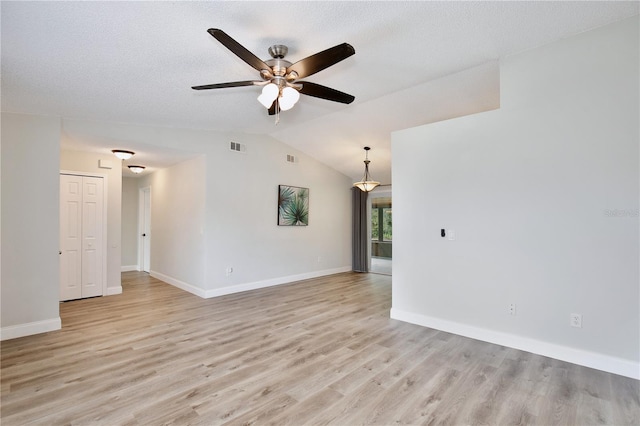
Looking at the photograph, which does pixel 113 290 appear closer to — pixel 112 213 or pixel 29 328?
pixel 112 213

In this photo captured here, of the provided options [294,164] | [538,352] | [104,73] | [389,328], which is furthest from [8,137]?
[538,352]

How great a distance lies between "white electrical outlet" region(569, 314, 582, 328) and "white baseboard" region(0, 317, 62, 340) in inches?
220

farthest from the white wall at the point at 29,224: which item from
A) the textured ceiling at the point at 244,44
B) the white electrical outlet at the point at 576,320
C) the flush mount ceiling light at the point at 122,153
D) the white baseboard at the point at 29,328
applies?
the white electrical outlet at the point at 576,320

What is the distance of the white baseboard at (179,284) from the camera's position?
538cm

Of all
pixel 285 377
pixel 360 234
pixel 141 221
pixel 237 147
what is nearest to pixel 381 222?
pixel 360 234

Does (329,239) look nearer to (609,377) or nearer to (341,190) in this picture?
(341,190)

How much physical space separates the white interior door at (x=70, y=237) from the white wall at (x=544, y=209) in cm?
536

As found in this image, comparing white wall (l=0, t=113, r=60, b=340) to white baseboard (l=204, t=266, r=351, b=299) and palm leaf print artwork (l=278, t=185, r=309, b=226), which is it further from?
palm leaf print artwork (l=278, t=185, r=309, b=226)

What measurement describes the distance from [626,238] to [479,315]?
4.87 ft

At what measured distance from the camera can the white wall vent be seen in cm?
559

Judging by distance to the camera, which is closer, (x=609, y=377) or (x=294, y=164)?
(x=609, y=377)

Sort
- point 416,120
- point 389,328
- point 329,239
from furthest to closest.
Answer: point 329,239 < point 416,120 < point 389,328

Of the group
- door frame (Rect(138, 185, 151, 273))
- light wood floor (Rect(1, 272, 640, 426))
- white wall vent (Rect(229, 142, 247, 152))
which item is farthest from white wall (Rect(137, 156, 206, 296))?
light wood floor (Rect(1, 272, 640, 426))

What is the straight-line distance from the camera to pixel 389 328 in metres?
3.79
